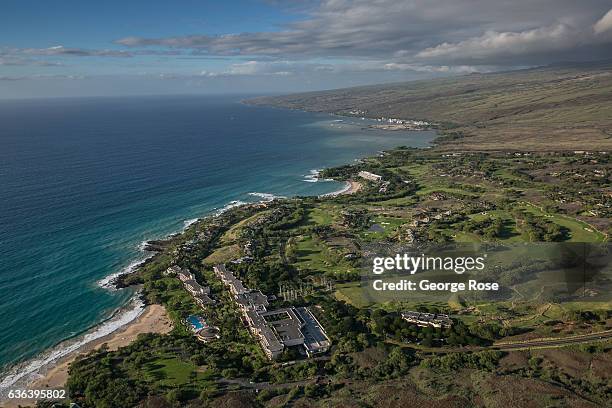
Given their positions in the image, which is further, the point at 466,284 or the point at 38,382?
the point at 466,284

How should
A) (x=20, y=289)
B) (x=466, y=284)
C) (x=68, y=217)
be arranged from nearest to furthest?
1. (x=466, y=284)
2. (x=20, y=289)
3. (x=68, y=217)

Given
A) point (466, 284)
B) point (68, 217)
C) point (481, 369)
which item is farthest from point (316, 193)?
point (481, 369)

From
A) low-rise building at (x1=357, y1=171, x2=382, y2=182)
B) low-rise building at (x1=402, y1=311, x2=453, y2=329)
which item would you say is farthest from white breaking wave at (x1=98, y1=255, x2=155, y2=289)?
low-rise building at (x1=357, y1=171, x2=382, y2=182)

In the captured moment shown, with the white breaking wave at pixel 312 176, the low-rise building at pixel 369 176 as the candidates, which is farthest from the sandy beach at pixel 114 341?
the low-rise building at pixel 369 176

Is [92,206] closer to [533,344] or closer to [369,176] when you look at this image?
[369,176]

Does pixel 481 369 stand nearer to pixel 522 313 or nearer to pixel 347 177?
pixel 522 313
